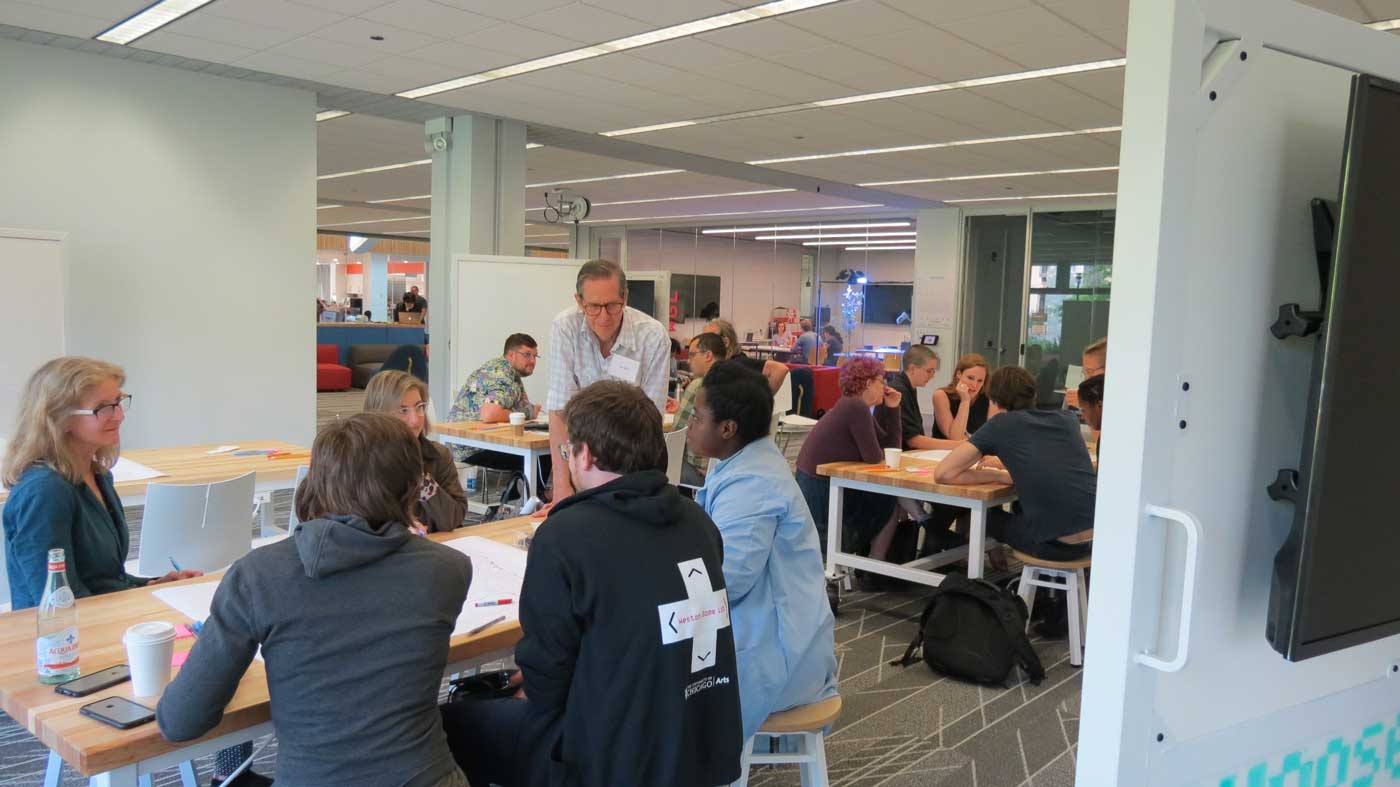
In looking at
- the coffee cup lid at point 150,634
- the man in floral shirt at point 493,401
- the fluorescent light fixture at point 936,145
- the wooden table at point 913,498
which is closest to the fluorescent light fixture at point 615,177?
the fluorescent light fixture at point 936,145

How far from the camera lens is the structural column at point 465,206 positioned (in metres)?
8.11

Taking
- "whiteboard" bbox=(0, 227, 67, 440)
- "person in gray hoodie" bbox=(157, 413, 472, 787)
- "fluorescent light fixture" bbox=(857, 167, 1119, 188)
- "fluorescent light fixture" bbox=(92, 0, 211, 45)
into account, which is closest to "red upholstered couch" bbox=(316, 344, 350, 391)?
"fluorescent light fixture" bbox=(857, 167, 1119, 188)

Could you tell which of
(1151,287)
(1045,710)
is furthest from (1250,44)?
(1045,710)

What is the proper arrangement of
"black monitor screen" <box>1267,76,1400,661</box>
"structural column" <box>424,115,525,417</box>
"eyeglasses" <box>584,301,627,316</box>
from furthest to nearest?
"structural column" <box>424,115,525,417</box>
"eyeglasses" <box>584,301,627,316</box>
"black monitor screen" <box>1267,76,1400,661</box>

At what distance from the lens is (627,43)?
5.67 m

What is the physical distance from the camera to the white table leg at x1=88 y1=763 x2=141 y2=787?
61.2 inches

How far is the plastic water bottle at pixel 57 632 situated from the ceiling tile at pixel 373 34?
4.30 meters

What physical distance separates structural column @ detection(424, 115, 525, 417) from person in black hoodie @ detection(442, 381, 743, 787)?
6484mm

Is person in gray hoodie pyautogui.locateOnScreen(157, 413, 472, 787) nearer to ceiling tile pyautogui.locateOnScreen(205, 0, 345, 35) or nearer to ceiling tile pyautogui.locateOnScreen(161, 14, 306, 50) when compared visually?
ceiling tile pyautogui.locateOnScreen(205, 0, 345, 35)

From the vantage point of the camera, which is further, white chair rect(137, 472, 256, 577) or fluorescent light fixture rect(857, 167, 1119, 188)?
fluorescent light fixture rect(857, 167, 1119, 188)

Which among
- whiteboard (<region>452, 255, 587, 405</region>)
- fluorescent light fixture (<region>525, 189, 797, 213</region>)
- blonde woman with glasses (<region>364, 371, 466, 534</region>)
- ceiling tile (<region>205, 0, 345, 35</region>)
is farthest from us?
fluorescent light fixture (<region>525, 189, 797, 213</region>)

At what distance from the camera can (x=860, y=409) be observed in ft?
15.8

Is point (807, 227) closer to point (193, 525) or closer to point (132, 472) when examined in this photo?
point (132, 472)

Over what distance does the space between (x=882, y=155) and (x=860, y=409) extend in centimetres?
521
